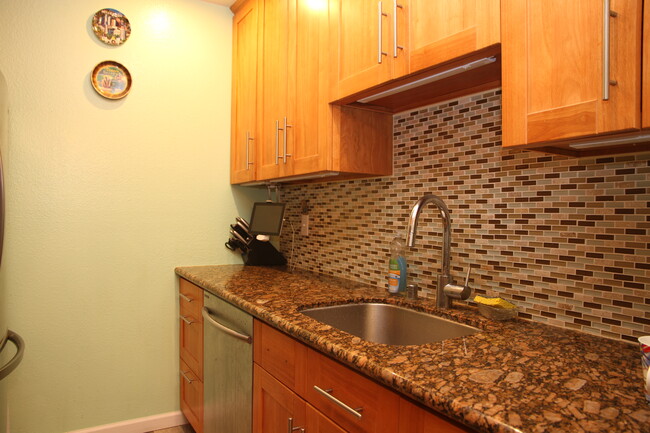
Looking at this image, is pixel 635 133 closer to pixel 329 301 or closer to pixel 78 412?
pixel 329 301

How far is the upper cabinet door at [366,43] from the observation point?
4.26ft

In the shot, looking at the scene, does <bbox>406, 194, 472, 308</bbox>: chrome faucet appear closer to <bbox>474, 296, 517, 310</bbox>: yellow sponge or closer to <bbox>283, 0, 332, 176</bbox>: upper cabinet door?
<bbox>474, 296, 517, 310</bbox>: yellow sponge

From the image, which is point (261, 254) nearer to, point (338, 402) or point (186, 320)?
point (186, 320)

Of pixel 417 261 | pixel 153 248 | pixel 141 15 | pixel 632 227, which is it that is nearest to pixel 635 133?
pixel 632 227

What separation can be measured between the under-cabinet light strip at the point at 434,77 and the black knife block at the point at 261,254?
3.86 feet

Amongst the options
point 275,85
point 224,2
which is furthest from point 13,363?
point 224,2

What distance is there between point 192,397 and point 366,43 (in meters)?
1.85

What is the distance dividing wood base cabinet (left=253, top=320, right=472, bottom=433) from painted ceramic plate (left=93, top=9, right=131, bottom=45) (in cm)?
173

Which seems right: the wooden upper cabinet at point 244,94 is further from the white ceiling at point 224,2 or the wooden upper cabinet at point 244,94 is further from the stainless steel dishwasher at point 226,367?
the stainless steel dishwasher at point 226,367

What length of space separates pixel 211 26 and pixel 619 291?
2.39 metres

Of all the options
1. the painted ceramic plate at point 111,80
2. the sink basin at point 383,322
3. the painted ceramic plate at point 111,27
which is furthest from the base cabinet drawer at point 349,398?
the painted ceramic plate at point 111,27

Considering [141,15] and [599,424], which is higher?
[141,15]

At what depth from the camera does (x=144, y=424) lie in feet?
7.52

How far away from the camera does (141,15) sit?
7.54 ft
